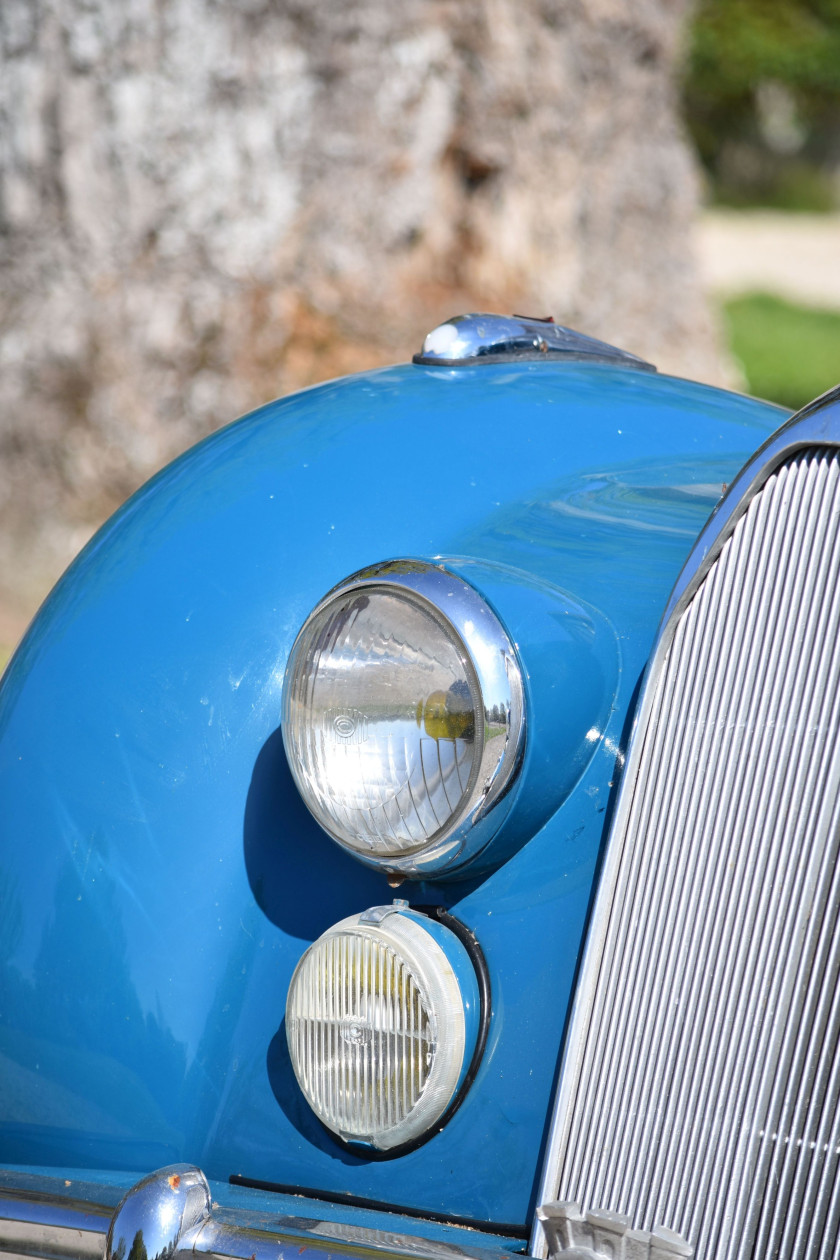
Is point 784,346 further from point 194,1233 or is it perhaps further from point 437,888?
point 194,1233

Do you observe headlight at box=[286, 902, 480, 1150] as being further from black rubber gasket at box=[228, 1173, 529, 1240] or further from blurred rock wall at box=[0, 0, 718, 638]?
blurred rock wall at box=[0, 0, 718, 638]

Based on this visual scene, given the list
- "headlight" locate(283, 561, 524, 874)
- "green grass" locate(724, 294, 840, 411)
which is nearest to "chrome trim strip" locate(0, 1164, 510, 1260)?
"headlight" locate(283, 561, 524, 874)

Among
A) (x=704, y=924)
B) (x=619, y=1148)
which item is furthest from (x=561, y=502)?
(x=619, y=1148)

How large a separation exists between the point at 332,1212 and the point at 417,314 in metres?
5.30

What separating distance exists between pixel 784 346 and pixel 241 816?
1399cm

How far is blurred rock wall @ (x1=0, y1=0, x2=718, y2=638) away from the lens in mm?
5574

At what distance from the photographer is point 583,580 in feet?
4.76

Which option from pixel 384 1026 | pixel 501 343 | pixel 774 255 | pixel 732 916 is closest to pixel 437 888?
pixel 384 1026

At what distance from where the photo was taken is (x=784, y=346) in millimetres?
14359

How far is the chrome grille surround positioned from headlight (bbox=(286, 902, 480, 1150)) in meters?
0.11

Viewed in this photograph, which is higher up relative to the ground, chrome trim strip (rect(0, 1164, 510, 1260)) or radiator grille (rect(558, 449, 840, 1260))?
radiator grille (rect(558, 449, 840, 1260))

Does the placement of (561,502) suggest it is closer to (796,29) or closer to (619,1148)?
→ (619,1148)

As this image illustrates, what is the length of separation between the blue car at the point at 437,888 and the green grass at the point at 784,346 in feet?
29.8

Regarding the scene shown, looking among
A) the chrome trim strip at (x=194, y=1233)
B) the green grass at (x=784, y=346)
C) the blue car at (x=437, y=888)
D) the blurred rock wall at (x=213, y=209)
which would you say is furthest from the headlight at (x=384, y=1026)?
the green grass at (x=784, y=346)
